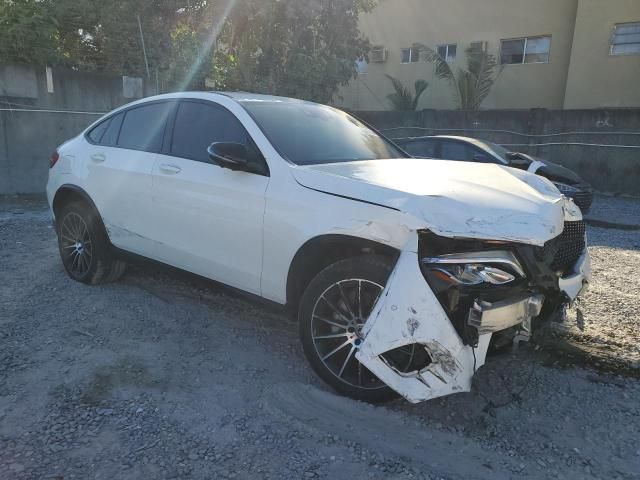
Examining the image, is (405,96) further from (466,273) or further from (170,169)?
(466,273)

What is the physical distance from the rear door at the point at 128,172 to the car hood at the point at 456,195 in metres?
1.60

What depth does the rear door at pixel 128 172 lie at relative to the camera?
4.17 m

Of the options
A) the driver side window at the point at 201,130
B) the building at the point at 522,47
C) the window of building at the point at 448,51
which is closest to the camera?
the driver side window at the point at 201,130

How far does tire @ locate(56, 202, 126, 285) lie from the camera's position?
4621 millimetres

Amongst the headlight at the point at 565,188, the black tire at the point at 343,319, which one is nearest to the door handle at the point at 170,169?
the black tire at the point at 343,319

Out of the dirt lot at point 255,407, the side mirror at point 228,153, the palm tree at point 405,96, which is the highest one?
the palm tree at point 405,96

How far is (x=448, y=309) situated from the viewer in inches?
99.1

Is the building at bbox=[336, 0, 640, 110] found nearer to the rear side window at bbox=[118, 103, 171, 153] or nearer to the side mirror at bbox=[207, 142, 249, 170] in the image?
the rear side window at bbox=[118, 103, 171, 153]

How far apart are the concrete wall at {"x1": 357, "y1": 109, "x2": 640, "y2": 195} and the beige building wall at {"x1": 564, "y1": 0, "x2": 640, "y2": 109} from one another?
4.47 metres

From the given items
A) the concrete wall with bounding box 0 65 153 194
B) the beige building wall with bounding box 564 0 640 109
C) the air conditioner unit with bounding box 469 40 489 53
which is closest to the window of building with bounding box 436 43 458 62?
the air conditioner unit with bounding box 469 40 489 53

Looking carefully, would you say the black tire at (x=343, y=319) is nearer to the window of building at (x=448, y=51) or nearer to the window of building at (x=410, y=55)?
the window of building at (x=448, y=51)

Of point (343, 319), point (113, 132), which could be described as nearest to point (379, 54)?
point (113, 132)

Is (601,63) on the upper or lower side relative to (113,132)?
upper

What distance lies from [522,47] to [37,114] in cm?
1522
